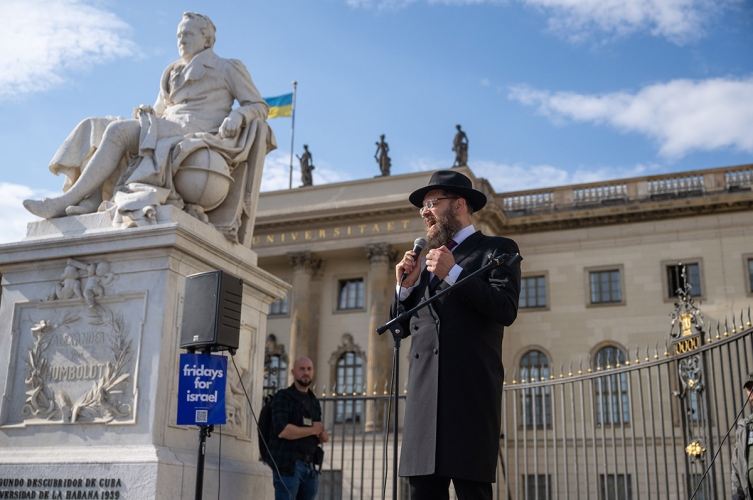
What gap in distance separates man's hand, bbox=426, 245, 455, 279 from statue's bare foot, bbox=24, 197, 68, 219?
3383 millimetres

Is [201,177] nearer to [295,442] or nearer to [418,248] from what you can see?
[295,442]

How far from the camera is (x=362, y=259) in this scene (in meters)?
34.9

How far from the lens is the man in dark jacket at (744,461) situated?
583 cm

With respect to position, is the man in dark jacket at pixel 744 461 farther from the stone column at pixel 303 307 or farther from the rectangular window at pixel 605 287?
the stone column at pixel 303 307

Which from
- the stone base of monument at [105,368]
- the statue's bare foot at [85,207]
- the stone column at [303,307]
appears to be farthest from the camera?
the stone column at [303,307]

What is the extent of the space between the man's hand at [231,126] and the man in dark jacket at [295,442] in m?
2.10

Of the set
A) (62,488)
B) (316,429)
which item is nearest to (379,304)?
(316,429)

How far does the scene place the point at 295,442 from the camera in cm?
679

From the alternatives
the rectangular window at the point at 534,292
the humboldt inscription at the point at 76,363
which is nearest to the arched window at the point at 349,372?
the rectangular window at the point at 534,292

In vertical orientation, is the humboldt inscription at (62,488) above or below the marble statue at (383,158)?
below

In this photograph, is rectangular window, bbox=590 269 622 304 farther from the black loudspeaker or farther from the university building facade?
the black loudspeaker

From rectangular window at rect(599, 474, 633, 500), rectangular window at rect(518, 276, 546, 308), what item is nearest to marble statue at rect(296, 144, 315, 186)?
rectangular window at rect(518, 276, 546, 308)

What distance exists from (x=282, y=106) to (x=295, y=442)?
96.4ft

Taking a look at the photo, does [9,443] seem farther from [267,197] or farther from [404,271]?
[267,197]
